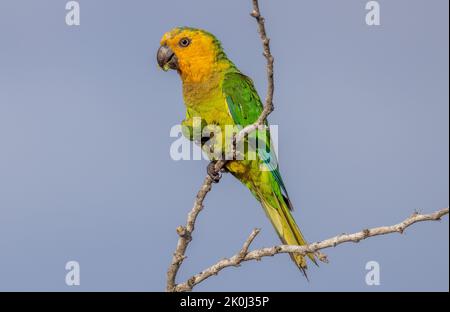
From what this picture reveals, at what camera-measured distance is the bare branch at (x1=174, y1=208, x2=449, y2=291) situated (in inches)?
172

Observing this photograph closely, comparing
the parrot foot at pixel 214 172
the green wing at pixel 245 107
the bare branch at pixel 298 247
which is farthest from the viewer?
the green wing at pixel 245 107

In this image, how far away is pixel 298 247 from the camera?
4.95m

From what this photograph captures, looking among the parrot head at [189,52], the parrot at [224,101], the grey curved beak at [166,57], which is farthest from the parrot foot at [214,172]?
the grey curved beak at [166,57]

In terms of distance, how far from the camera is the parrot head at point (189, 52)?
8.55 meters

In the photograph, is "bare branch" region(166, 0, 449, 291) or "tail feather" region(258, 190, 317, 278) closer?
"bare branch" region(166, 0, 449, 291)

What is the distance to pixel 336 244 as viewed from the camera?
4.69 metres

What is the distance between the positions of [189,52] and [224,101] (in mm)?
948

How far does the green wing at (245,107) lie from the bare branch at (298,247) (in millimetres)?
2943

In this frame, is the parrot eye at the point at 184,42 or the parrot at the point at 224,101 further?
the parrot eye at the point at 184,42

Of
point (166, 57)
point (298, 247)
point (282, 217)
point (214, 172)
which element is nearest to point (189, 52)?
point (166, 57)

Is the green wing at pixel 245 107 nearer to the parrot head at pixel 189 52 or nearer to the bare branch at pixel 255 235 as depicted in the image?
the parrot head at pixel 189 52

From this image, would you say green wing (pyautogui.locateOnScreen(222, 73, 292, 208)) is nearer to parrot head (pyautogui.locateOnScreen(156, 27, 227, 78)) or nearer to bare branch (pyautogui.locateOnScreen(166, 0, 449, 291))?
parrot head (pyautogui.locateOnScreen(156, 27, 227, 78))

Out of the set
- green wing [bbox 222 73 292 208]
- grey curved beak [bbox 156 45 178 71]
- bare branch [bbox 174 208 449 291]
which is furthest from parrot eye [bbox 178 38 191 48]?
bare branch [bbox 174 208 449 291]
